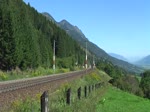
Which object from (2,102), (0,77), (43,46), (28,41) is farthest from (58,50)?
(2,102)

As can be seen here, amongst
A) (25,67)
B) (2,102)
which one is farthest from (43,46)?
(2,102)

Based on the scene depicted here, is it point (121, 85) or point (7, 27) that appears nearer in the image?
point (7, 27)

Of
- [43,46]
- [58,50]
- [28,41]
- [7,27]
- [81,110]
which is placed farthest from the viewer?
[58,50]

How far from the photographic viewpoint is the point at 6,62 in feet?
233

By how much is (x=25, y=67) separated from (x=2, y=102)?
204 ft

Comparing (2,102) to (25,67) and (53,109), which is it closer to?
(53,109)

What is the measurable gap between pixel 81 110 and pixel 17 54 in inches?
2273

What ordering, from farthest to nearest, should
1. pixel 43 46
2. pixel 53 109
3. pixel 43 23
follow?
pixel 43 23 → pixel 43 46 → pixel 53 109

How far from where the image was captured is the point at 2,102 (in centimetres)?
1684

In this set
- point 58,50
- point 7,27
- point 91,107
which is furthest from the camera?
point 58,50

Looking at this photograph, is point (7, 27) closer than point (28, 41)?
Yes

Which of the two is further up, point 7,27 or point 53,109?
point 7,27

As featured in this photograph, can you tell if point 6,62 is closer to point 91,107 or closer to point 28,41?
point 28,41

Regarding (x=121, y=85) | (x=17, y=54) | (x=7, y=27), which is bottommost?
(x=121, y=85)
